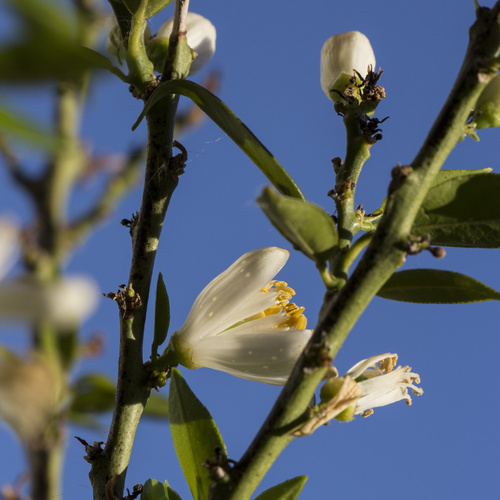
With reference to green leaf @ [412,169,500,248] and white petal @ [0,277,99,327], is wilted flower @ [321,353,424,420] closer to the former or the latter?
green leaf @ [412,169,500,248]

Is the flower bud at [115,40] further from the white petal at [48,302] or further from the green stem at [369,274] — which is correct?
the white petal at [48,302]

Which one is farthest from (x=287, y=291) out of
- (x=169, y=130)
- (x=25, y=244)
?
(x=25, y=244)

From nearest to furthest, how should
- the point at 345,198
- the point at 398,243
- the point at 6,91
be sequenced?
1. the point at 6,91
2. the point at 398,243
3. the point at 345,198

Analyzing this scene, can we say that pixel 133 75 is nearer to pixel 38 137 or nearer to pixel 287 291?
pixel 287 291

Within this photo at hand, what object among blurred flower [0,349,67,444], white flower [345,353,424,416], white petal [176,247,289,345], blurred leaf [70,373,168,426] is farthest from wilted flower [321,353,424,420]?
blurred flower [0,349,67,444]

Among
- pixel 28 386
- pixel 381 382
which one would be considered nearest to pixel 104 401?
pixel 381 382

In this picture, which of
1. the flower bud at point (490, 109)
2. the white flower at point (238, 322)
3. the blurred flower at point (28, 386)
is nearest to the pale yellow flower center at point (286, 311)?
the white flower at point (238, 322)

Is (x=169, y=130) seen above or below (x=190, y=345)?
above

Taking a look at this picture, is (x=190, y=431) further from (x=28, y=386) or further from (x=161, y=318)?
(x=28, y=386)
